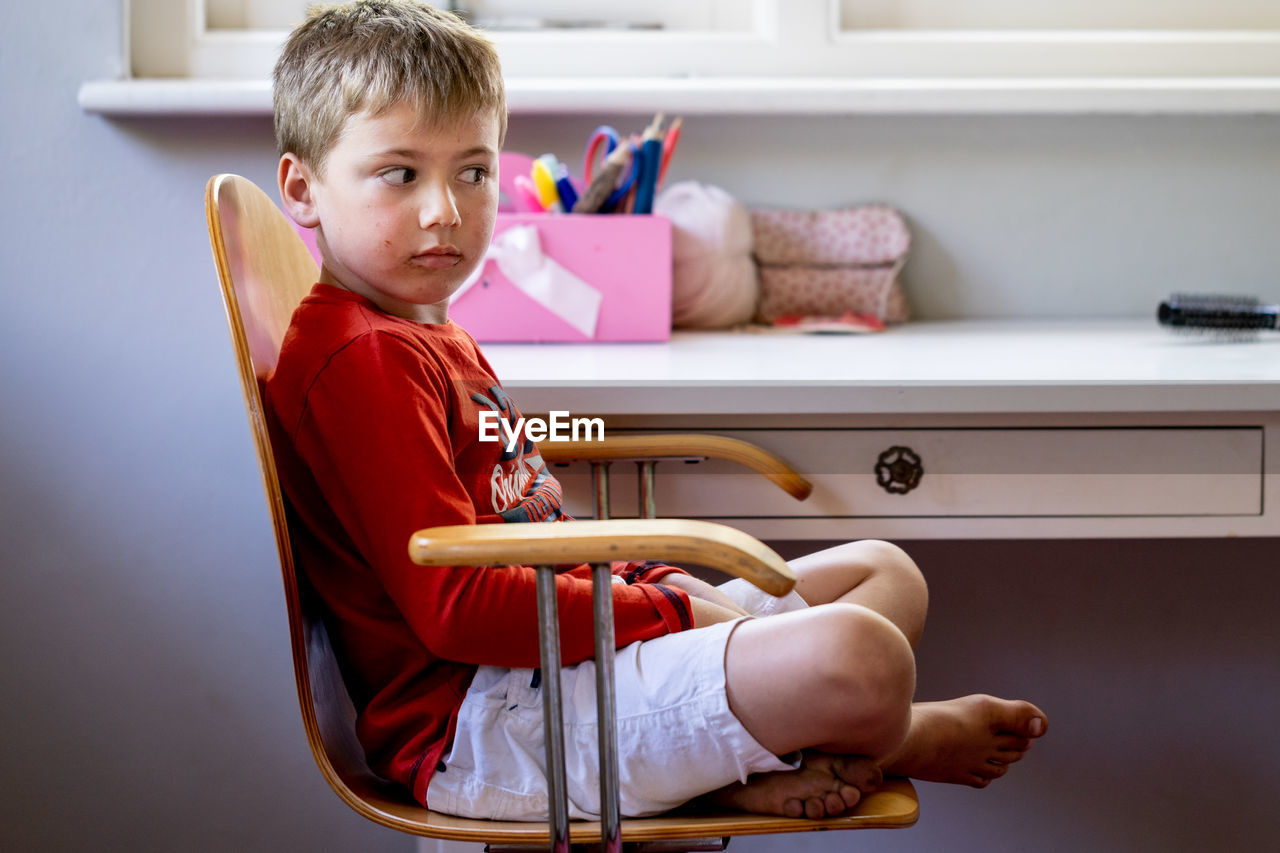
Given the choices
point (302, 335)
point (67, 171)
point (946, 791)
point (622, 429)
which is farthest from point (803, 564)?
point (67, 171)

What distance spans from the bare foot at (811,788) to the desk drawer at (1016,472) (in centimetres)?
30

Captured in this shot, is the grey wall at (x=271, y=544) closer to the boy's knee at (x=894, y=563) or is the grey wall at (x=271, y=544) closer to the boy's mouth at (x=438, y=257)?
the boy's knee at (x=894, y=563)

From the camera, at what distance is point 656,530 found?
69cm

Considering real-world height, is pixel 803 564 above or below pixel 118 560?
above

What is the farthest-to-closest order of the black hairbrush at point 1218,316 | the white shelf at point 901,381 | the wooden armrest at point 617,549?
1. the black hairbrush at point 1218,316
2. the white shelf at point 901,381
3. the wooden armrest at point 617,549

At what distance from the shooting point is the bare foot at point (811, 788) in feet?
2.60

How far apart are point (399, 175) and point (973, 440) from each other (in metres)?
0.57

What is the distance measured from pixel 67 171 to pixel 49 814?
0.90 m

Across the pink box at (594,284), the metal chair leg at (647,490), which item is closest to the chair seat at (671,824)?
the metal chair leg at (647,490)

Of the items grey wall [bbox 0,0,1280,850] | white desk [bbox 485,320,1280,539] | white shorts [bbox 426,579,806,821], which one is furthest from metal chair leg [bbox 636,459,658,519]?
grey wall [bbox 0,0,1280,850]

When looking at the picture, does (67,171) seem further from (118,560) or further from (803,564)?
(803,564)

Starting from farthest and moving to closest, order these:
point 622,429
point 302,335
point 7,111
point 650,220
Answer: point 7,111 → point 650,220 → point 622,429 → point 302,335

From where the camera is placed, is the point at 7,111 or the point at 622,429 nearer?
the point at 622,429

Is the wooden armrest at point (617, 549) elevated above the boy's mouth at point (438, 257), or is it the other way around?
the boy's mouth at point (438, 257)
